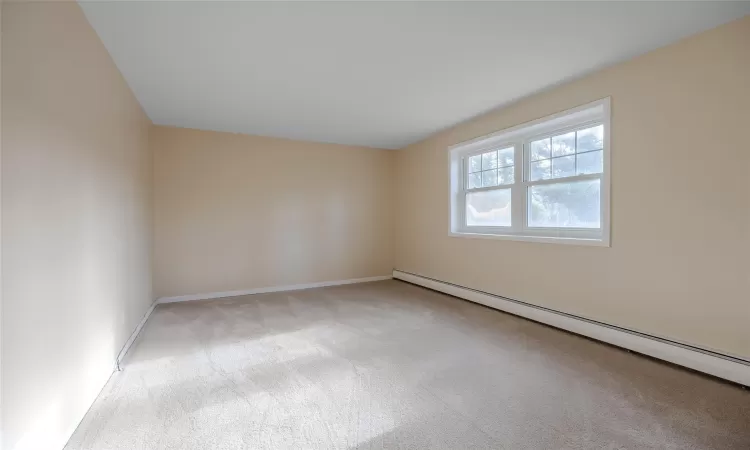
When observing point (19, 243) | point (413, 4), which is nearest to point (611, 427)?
point (413, 4)

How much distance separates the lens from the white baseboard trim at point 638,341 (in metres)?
2.15

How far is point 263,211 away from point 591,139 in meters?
4.25

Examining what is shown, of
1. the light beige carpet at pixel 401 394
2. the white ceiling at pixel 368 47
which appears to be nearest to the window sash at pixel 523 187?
the white ceiling at pixel 368 47

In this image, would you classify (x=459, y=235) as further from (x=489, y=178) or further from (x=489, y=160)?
(x=489, y=160)

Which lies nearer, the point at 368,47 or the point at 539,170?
the point at 368,47

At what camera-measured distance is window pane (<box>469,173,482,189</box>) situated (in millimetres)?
4453

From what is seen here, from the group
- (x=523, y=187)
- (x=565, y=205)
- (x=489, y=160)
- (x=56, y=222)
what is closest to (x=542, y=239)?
(x=565, y=205)

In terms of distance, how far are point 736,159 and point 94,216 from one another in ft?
13.8

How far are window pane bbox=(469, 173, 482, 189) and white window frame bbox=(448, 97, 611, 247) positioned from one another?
0.08 metres

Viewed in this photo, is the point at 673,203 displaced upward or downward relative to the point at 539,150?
downward

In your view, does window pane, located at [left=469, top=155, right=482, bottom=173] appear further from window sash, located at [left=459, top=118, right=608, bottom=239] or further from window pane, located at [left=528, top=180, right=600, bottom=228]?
window pane, located at [left=528, top=180, right=600, bottom=228]

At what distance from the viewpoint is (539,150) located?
11.9 feet

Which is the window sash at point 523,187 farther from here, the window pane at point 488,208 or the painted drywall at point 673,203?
the painted drywall at point 673,203

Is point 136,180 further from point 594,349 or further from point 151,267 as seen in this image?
point 594,349
